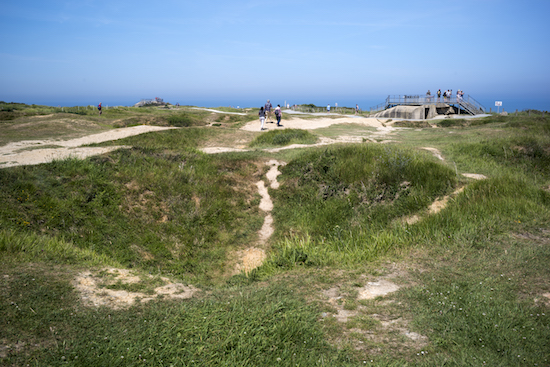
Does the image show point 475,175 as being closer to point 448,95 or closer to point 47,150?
point 47,150

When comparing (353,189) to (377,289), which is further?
(353,189)

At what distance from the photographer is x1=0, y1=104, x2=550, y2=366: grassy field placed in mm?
4449

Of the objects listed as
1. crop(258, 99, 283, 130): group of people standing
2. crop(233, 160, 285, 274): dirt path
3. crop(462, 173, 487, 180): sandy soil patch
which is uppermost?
crop(258, 99, 283, 130): group of people standing

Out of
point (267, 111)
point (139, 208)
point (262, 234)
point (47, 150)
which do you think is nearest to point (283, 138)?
point (267, 111)

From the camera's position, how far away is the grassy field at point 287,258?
14.6 ft

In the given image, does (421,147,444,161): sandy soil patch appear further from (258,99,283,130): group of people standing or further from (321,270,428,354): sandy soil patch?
(258,99,283,130): group of people standing

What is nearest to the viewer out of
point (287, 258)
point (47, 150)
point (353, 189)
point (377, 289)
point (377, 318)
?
point (377, 318)

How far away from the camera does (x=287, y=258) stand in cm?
794

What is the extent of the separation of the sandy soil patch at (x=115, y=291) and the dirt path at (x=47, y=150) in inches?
340

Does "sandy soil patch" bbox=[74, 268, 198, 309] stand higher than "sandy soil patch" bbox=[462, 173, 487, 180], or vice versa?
"sandy soil patch" bbox=[462, 173, 487, 180]

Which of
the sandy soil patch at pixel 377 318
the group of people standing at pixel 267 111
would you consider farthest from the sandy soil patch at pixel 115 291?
the group of people standing at pixel 267 111

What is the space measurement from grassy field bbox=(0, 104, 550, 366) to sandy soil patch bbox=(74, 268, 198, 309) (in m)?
0.10

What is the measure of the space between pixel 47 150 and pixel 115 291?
40.6 feet

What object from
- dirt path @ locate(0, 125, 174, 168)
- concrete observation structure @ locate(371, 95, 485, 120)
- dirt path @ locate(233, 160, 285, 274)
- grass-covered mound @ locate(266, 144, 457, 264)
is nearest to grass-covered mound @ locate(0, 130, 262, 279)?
dirt path @ locate(233, 160, 285, 274)
